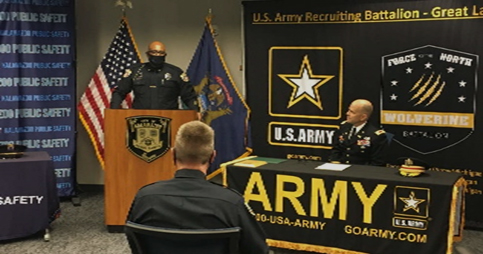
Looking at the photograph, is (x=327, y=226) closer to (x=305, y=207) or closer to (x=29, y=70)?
(x=305, y=207)

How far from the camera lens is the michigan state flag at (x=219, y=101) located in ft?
19.2

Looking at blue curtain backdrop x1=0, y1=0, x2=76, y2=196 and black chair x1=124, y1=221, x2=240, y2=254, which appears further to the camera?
blue curtain backdrop x1=0, y1=0, x2=76, y2=196

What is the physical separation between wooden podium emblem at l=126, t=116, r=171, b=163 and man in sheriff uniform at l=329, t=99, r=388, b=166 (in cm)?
147

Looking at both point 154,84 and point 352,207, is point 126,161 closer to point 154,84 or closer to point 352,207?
point 154,84

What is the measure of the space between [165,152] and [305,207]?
1316mm

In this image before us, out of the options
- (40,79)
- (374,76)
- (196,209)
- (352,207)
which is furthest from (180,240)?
(40,79)

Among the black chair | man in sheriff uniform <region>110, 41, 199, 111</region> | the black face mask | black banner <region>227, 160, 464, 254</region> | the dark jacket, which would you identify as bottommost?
black banner <region>227, 160, 464, 254</region>

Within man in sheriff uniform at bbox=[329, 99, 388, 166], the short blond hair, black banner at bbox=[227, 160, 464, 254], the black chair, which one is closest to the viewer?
the black chair

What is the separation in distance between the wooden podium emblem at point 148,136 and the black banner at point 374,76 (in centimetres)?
137

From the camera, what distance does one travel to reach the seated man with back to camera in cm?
189

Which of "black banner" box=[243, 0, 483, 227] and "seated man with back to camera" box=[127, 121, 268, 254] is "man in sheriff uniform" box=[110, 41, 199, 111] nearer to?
"black banner" box=[243, 0, 483, 227]

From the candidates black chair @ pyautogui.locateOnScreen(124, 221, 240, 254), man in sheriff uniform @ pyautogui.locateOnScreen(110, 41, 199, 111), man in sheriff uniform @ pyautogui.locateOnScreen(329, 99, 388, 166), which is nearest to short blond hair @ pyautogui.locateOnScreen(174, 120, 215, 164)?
black chair @ pyautogui.locateOnScreen(124, 221, 240, 254)

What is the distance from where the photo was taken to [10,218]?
4473 mm

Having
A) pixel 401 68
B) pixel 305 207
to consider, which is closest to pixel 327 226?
pixel 305 207
